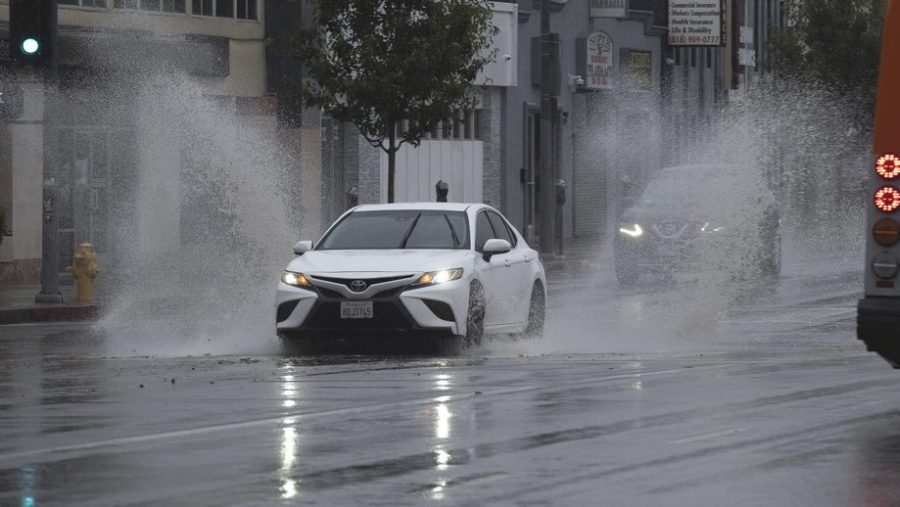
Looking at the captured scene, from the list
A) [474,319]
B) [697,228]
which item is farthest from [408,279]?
[697,228]

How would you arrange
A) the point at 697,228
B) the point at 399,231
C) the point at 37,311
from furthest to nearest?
the point at 697,228
the point at 37,311
the point at 399,231

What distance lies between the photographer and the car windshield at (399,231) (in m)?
19.3

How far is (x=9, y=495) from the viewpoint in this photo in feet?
30.1

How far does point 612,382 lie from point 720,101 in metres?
53.1

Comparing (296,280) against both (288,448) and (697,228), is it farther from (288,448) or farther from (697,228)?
(697,228)

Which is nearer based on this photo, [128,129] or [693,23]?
[128,129]

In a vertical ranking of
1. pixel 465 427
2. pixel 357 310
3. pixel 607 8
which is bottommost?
pixel 465 427

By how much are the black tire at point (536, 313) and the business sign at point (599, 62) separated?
33786mm

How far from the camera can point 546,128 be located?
4134 cm

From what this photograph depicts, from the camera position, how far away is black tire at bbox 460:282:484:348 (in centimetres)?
1855

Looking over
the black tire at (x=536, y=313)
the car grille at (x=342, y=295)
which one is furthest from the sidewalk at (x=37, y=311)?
the car grille at (x=342, y=295)

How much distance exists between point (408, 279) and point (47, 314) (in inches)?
364

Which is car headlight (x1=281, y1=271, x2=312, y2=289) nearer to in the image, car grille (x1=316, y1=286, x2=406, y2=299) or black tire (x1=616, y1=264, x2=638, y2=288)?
car grille (x1=316, y1=286, x2=406, y2=299)

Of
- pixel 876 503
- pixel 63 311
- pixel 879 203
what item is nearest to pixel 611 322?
pixel 63 311
